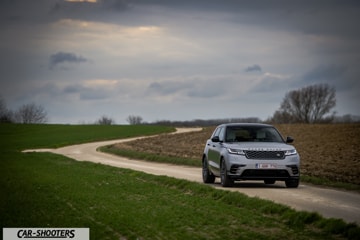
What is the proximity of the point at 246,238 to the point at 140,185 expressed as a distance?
10.6m

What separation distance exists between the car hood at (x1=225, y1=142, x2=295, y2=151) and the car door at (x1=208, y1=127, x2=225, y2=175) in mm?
735

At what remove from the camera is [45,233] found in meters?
12.4

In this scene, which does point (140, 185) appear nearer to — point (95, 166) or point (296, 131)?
point (95, 166)

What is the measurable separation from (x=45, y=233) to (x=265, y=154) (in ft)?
32.0

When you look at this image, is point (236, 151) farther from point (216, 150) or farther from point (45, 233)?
point (45, 233)

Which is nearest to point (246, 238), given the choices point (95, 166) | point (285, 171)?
point (285, 171)

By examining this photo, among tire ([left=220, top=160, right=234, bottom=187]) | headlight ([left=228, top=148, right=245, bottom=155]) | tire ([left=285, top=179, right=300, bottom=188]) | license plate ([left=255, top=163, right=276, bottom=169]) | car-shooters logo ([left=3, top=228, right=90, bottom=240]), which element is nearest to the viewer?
car-shooters logo ([left=3, top=228, right=90, bottom=240])

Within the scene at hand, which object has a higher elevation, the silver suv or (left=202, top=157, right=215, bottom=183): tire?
the silver suv

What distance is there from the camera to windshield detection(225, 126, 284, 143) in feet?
72.8

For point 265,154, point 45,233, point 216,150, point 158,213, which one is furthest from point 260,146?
point 45,233

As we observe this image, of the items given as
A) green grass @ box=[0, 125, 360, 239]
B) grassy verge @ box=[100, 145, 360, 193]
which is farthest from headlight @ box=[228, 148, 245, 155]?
grassy verge @ box=[100, 145, 360, 193]

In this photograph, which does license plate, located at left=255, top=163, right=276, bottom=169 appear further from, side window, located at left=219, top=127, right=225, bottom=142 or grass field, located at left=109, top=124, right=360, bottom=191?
grass field, located at left=109, top=124, right=360, bottom=191

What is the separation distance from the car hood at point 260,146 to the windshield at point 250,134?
0.59m

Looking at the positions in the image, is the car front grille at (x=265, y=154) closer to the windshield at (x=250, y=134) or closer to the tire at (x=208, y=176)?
the windshield at (x=250, y=134)
